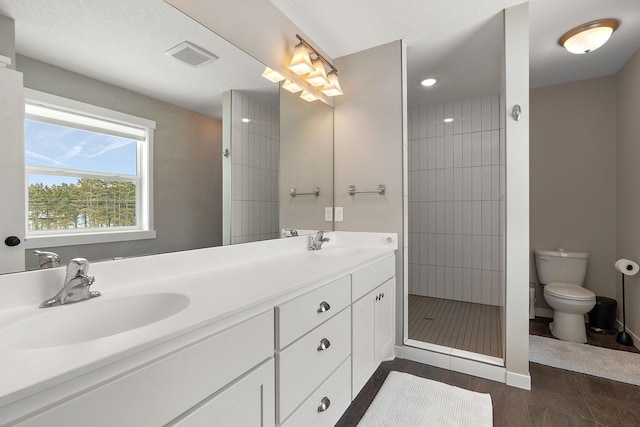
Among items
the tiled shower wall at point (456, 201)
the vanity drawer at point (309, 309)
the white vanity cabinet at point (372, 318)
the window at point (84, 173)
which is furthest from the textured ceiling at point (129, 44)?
the tiled shower wall at point (456, 201)

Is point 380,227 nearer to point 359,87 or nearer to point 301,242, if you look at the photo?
point 301,242

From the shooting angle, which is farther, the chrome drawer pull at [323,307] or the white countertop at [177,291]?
the chrome drawer pull at [323,307]

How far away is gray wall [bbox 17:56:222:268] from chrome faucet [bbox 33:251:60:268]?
2cm

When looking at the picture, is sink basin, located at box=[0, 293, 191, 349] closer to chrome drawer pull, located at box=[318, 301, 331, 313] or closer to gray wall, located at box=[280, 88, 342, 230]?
→ chrome drawer pull, located at box=[318, 301, 331, 313]

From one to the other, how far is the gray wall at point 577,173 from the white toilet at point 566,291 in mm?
178

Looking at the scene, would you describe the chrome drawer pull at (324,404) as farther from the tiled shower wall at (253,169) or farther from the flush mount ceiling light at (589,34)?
the flush mount ceiling light at (589,34)

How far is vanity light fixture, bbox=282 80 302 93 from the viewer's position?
1.98 m

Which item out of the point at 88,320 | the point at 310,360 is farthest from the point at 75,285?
the point at 310,360

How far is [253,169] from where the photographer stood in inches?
67.9

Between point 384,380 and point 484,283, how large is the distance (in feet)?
6.53

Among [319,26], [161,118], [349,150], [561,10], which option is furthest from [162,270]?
[561,10]

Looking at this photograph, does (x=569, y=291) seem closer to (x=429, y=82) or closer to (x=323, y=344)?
(x=429, y=82)

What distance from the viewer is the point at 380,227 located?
7.48ft

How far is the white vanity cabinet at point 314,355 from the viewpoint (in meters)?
1.05
